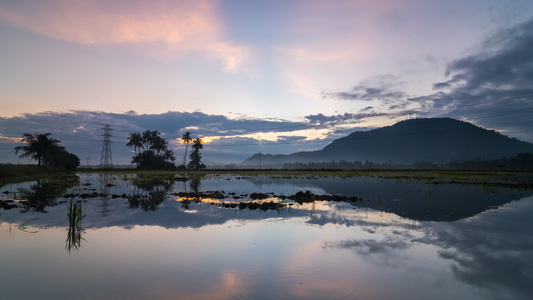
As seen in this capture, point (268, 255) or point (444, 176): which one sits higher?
point (444, 176)

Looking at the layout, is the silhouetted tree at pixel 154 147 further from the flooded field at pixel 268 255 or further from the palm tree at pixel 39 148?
the flooded field at pixel 268 255

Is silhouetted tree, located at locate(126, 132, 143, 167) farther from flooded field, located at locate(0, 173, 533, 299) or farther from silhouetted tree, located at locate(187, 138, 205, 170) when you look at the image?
flooded field, located at locate(0, 173, 533, 299)

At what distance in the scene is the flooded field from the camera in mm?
6094

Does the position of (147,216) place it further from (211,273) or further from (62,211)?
(211,273)

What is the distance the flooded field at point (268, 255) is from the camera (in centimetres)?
609

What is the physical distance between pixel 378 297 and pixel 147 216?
12182 mm

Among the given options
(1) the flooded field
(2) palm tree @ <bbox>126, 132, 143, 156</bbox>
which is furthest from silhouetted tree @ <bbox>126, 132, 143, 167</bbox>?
(1) the flooded field

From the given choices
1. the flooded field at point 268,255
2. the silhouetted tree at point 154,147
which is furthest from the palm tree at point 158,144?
the flooded field at point 268,255

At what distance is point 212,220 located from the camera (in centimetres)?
1355

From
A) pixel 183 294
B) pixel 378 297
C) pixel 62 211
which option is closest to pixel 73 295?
pixel 183 294

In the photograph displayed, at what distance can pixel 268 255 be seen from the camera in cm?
838

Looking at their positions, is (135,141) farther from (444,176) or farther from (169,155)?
(444,176)

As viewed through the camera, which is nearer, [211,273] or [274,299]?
[274,299]

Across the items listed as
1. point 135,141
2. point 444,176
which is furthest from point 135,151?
point 444,176
